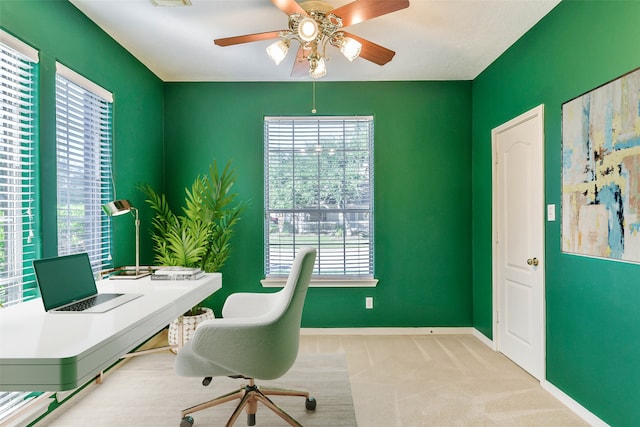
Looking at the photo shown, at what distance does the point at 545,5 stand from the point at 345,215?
7.40 ft

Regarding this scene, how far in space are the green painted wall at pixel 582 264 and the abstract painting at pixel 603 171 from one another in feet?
0.25

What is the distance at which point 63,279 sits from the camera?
5.57 ft

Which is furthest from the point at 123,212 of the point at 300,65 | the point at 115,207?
the point at 300,65

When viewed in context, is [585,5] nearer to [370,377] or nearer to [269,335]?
[269,335]

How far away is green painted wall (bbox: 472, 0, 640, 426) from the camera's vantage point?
6.08ft

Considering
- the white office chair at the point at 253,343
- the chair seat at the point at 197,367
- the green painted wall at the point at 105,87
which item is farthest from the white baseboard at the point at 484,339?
the green painted wall at the point at 105,87

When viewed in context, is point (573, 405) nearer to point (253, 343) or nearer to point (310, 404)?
point (310, 404)

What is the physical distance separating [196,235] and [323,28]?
188cm

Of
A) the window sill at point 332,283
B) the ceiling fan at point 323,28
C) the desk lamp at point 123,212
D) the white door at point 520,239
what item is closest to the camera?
the ceiling fan at point 323,28

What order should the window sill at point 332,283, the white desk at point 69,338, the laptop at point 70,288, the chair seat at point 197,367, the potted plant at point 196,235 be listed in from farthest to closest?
the window sill at point 332,283 < the potted plant at point 196,235 < the chair seat at point 197,367 < the laptop at point 70,288 < the white desk at point 69,338

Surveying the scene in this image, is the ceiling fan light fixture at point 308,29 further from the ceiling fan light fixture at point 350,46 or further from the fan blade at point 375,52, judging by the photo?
the fan blade at point 375,52

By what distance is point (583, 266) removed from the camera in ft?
7.09

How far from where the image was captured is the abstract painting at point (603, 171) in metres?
1.81


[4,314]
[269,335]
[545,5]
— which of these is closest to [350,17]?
[545,5]
